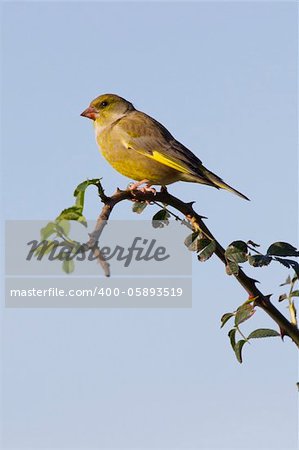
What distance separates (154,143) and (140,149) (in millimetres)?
225

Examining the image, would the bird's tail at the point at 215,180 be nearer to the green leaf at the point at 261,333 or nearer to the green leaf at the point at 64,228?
the green leaf at the point at 261,333

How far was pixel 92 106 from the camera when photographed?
6.82 metres

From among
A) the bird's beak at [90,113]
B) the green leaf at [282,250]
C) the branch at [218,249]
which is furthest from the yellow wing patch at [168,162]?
the green leaf at [282,250]

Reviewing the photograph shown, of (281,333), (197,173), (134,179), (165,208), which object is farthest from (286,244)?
(134,179)

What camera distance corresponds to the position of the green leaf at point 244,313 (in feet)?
7.04

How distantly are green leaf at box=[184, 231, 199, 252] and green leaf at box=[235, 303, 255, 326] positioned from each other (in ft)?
0.74

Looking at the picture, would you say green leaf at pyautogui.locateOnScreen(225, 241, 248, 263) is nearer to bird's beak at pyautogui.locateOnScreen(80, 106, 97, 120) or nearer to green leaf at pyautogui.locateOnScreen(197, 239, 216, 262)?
green leaf at pyautogui.locateOnScreen(197, 239, 216, 262)

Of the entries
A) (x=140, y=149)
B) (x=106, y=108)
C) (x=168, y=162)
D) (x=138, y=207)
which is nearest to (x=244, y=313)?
(x=138, y=207)

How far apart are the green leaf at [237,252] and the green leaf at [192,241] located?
10 centimetres

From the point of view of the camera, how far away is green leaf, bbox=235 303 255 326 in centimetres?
215

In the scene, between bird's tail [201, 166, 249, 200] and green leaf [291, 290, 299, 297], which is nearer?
green leaf [291, 290, 299, 297]

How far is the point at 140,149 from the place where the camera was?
591 centimetres

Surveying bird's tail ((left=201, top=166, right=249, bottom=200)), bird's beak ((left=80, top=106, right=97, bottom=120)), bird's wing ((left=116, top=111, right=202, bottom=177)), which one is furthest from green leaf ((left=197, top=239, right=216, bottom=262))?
bird's beak ((left=80, top=106, right=97, bottom=120))

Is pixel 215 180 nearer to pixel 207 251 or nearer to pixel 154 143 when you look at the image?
pixel 154 143
